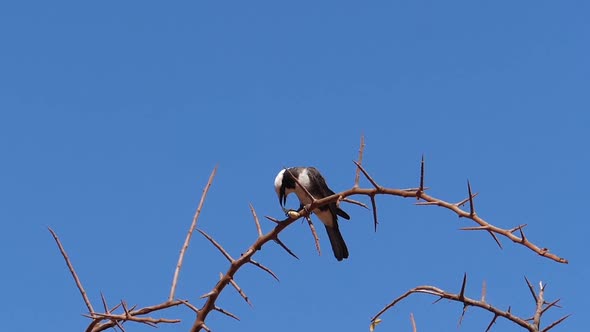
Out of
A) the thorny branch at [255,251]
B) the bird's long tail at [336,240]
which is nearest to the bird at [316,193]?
the bird's long tail at [336,240]

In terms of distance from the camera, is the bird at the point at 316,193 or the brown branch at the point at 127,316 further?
the bird at the point at 316,193

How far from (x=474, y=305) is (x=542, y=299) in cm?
40

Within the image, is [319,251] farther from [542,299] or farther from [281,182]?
[281,182]

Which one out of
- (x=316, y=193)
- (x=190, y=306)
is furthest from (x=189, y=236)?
(x=316, y=193)

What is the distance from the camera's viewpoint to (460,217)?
3.18m

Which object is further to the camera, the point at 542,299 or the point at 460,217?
the point at 542,299

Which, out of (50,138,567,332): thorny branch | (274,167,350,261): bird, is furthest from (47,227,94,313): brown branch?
(274,167,350,261): bird

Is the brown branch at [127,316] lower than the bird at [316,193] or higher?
lower

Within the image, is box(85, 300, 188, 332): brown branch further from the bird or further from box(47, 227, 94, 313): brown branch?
the bird

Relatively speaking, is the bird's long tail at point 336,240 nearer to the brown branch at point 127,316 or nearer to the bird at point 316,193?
the bird at point 316,193

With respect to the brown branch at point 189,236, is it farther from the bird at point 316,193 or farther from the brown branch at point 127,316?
the bird at point 316,193

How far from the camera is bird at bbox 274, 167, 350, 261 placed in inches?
345

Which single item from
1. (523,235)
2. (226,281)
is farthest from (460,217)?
(226,281)

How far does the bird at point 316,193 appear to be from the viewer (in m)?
8.76
